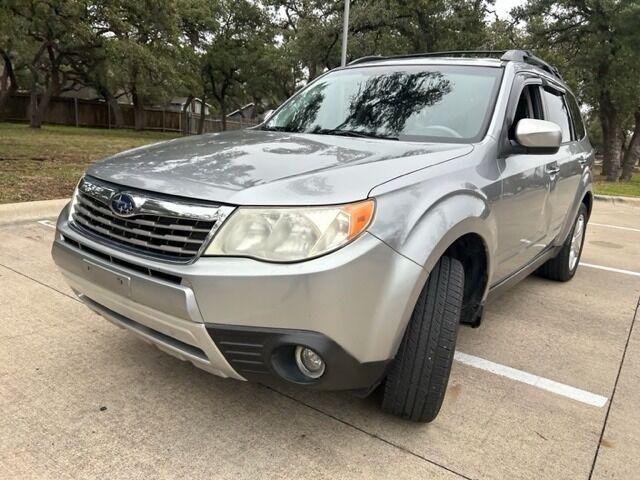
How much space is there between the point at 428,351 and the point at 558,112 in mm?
2833

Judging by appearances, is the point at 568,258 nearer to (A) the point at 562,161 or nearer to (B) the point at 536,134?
(A) the point at 562,161

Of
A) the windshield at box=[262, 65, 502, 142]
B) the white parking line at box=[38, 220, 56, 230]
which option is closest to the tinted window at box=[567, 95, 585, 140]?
the windshield at box=[262, 65, 502, 142]

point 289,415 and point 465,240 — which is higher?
point 465,240

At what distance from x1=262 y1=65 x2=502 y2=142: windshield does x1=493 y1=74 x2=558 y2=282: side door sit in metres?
0.19

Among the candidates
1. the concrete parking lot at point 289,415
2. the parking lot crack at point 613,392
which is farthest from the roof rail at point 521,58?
the parking lot crack at point 613,392

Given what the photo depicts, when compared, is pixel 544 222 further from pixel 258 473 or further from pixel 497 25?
pixel 497 25

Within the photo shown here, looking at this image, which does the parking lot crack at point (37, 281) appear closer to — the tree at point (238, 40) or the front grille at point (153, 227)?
the front grille at point (153, 227)

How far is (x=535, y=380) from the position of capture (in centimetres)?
306

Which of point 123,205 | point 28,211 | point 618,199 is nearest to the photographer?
point 123,205

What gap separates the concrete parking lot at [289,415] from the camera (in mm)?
2248

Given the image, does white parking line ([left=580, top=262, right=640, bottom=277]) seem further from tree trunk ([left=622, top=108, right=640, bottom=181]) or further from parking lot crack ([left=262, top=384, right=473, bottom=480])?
tree trunk ([left=622, top=108, right=640, bottom=181])

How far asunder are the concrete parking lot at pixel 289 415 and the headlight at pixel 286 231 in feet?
2.94

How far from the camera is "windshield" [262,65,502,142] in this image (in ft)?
9.97

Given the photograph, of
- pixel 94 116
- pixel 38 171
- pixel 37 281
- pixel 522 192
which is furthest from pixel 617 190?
pixel 94 116
